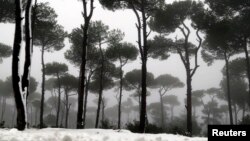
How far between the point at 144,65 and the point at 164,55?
10016 mm

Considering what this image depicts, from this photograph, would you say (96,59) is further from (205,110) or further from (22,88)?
(205,110)

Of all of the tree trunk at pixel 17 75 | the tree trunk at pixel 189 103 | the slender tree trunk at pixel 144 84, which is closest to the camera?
the tree trunk at pixel 17 75

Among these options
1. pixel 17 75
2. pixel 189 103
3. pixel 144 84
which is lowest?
pixel 189 103

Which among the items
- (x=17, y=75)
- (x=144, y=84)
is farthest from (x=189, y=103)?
(x=17, y=75)

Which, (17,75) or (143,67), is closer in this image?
(17,75)

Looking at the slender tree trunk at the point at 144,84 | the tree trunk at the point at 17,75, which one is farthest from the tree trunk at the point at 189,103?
the tree trunk at the point at 17,75

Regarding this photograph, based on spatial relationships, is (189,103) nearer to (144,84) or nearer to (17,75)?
(144,84)

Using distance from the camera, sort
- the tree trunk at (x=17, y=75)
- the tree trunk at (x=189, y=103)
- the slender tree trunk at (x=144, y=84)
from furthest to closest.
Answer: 1. the tree trunk at (x=189, y=103)
2. the slender tree trunk at (x=144, y=84)
3. the tree trunk at (x=17, y=75)

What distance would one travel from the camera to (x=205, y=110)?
55.0 m

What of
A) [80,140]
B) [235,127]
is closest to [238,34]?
[235,127]

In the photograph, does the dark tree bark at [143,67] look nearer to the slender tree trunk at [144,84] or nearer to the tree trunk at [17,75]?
the slender tree trunk at [144,84]

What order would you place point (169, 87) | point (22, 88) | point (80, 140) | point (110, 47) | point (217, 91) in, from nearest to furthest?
point (80, 140)
point (22, 88)
point (110, 47)
point (169, 87)
point (217, 91)

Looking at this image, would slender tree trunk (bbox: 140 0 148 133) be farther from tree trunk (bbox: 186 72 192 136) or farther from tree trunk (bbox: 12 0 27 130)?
tree trunk (bbox: 12 0 27 130)

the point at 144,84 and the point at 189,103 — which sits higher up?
the point at 144,84
